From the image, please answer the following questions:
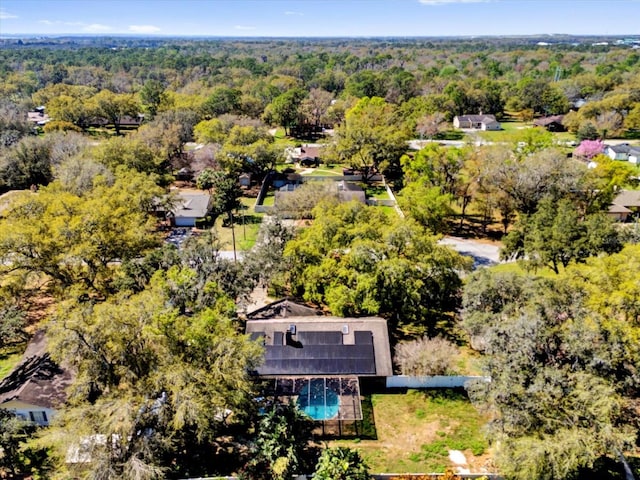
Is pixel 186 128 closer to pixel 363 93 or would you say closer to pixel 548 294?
pixel 363 93

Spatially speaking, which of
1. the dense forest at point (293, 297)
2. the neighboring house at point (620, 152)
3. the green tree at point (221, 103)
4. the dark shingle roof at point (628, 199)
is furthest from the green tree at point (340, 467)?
the green tree at point (221, 103)

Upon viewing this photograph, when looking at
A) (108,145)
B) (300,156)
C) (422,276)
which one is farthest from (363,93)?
(422,276)

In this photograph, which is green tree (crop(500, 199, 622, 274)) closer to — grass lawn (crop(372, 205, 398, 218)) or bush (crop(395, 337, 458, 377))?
bush (crop(395, 337, 458, 377))

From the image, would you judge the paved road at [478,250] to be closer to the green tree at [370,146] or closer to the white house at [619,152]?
the green tree at [370,146]

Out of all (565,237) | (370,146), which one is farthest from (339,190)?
(565,237)

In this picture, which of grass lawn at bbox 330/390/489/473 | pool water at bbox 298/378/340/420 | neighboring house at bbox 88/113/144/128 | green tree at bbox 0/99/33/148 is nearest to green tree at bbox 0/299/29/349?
pool water at bbox 298/378/340/420

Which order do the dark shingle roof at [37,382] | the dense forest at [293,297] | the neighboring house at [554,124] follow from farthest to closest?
the neighboring house at [554,124], the dark shingle roof at [37,382], the dense forest at [293,297]
